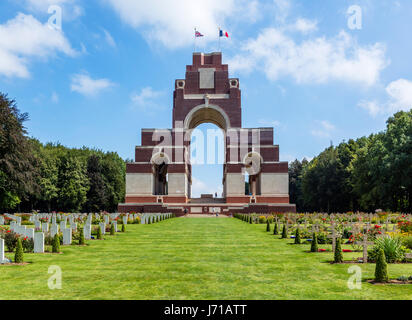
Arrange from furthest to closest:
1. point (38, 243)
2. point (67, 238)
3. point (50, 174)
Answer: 1. point (50, 174)
2. point (67, 238)
3. point (38, 243)

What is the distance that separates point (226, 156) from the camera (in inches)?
2457

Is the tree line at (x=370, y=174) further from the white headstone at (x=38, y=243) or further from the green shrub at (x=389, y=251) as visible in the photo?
the white headstone at (x=38, y=243)

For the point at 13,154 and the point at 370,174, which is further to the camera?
the point at 370,174

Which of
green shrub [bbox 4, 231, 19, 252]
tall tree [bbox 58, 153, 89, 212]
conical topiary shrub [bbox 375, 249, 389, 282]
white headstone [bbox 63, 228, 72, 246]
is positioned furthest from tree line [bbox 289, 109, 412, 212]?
tall tree [bbox 58, 153, 89, 212]

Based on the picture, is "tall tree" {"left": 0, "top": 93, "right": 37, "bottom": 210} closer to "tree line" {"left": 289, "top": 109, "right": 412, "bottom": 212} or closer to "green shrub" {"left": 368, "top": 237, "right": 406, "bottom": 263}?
"green shrub" {"left": 368, "top": 237, "right": 406, "bottom": 263}

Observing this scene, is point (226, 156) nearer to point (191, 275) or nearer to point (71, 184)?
point (71, 184)

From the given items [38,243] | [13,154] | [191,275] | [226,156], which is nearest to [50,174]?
[13,154]

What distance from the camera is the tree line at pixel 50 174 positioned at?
3638cm

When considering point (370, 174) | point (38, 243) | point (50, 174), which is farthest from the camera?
point (50, 174)

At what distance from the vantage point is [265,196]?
58.2 metres

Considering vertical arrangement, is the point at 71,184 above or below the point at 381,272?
above

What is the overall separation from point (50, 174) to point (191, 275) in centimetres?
5463

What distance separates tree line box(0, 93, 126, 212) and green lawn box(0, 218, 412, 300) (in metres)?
27.1

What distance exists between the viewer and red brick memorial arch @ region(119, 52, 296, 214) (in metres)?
58.4
